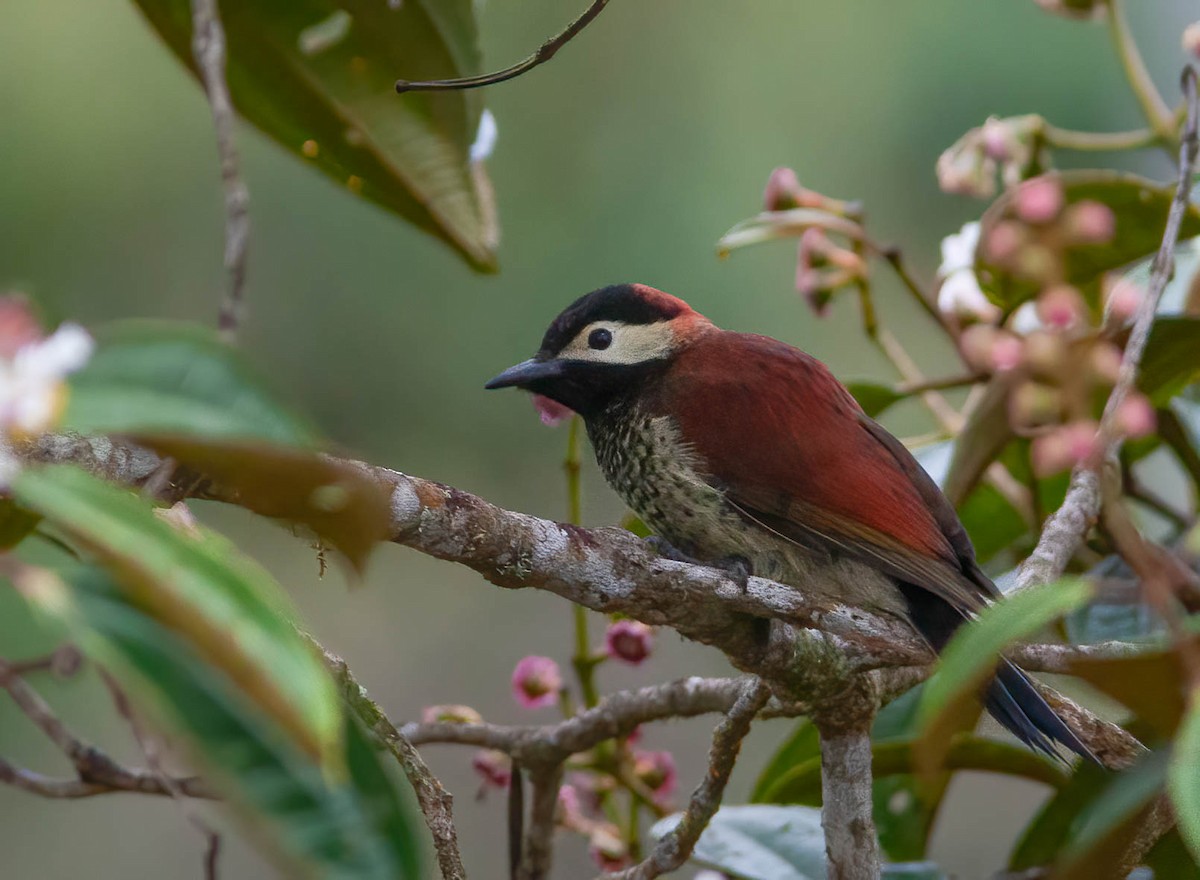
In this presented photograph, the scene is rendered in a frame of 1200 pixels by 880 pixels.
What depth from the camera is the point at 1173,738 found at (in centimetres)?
98

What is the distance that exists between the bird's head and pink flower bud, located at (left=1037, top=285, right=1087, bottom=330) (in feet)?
2.39

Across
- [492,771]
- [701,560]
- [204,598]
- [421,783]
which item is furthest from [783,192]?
[204,598]

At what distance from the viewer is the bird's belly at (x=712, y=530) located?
6.70ft

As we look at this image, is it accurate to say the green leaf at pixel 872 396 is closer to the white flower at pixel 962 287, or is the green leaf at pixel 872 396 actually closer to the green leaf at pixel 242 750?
the white flower at pixel 962 287

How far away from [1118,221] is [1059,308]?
0.59m

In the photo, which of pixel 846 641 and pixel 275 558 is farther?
pixel 275 558

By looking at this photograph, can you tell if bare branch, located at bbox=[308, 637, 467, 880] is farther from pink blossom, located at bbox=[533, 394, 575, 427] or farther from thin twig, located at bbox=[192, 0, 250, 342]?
pink blossom, located at bbox=[533, 394, 575, 427]

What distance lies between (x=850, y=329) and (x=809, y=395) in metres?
2.80

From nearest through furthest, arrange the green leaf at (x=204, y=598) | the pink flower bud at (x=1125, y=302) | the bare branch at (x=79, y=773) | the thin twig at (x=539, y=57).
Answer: the green leaf at (x=204, y=598) → the thin twig at (x=539, y=57) → the bare branch at (x=79, y=773) → the pink flower bud at (x=1125, y=302)

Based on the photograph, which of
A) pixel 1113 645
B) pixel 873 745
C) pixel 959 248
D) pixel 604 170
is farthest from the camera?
pixel 604 170

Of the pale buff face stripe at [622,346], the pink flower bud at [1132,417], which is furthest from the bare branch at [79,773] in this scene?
the pink flower bud at [1132,417]

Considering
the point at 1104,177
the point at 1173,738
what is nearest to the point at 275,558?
the point at 1104,177

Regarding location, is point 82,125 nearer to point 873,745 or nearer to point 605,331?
point 605,331

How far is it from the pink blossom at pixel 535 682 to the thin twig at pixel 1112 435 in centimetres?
74
